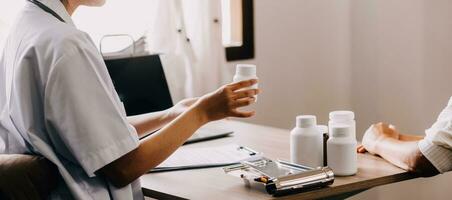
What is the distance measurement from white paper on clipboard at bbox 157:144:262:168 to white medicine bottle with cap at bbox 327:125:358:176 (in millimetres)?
197

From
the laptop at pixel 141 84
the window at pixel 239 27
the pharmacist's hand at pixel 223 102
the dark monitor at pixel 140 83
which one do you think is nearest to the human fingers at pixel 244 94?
the pharmacist's hand at pixel 223 102

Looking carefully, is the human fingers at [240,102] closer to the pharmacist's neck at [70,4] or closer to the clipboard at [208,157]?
the clipboard at [208,157]

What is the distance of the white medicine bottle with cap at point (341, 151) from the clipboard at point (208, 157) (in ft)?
0.63

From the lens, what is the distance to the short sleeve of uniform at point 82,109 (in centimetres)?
123

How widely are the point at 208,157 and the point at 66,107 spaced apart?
57 cm

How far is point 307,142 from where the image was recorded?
5.00ft

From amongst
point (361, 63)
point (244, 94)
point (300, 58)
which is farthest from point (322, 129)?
point (361, 63)

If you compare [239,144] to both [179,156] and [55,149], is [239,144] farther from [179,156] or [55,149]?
[55,149]

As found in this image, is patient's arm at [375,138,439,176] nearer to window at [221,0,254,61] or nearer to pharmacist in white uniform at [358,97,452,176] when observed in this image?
pharmacist in white uniform at [358,97,452,176]

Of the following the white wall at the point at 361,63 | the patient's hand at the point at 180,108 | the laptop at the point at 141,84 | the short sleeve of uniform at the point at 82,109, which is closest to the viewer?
the short sleeve of uniform at the point at 82,109

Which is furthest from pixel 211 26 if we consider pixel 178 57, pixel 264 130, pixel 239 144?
pixel 239 144

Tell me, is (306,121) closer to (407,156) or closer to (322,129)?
(322,129)

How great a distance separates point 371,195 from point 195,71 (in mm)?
1108

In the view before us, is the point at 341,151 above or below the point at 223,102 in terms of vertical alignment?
below
